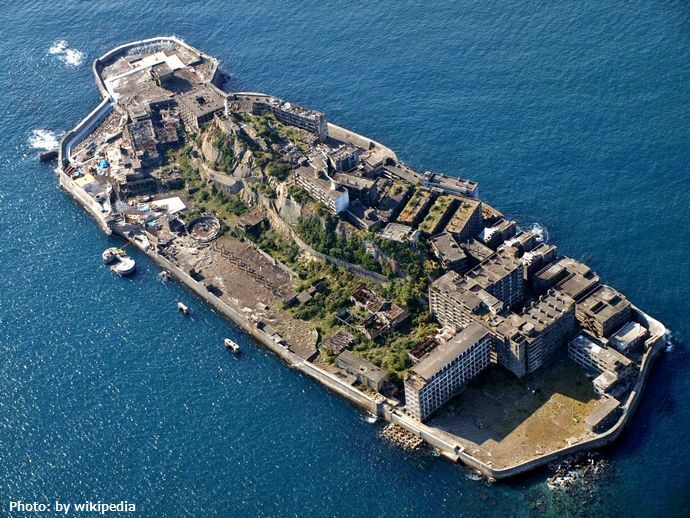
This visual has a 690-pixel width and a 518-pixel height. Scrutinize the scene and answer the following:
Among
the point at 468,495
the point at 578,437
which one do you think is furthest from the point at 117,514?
the point at 578,437

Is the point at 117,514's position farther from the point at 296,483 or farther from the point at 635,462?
the point at 635,462

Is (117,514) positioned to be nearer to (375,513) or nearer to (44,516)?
(44,516)

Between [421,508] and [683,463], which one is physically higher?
[683,463]

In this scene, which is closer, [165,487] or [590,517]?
[590,517]

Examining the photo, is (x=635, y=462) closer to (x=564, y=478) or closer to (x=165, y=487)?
(x=564, y=478)

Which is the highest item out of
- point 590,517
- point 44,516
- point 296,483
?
point 590,517

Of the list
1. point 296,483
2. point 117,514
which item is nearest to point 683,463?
point 296,483

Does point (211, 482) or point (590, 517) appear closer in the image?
point (590, 517)

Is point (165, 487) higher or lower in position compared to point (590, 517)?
lower

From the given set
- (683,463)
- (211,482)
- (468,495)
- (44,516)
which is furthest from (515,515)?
(44,516)
